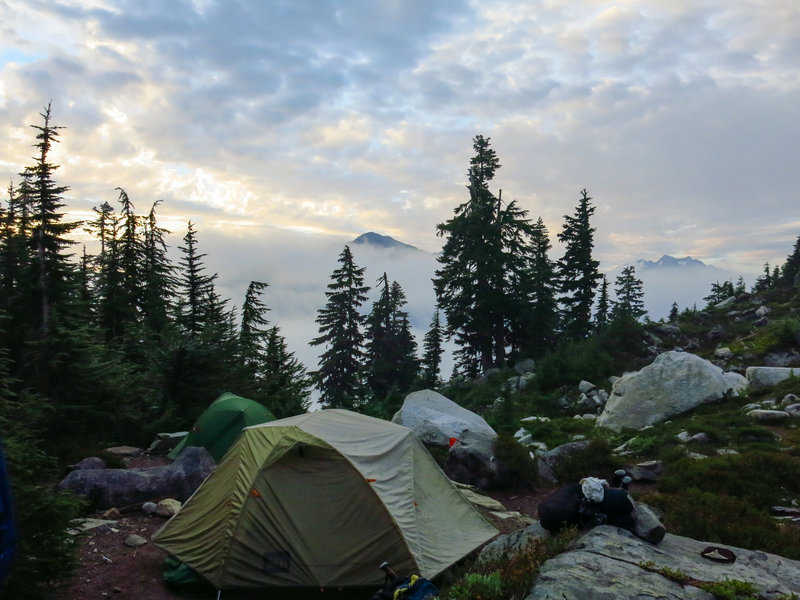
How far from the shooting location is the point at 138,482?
33.3 ft

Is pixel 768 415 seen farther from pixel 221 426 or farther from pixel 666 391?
pixel 221 426

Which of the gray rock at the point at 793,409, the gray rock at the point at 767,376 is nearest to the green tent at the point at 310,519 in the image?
the gray rock at the point at 793,409

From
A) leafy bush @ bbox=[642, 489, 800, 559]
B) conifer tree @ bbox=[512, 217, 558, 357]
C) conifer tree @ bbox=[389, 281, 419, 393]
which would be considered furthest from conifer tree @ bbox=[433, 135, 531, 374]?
leafy bush @ bbox=[642, 489, 800, 559]

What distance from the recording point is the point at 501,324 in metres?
34.9

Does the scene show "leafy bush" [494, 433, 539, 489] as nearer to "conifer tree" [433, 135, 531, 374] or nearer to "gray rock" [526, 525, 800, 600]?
"gray rock" [526, 525, 800, 600]

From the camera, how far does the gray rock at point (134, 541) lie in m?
8.44

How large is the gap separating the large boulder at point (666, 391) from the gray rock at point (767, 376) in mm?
319

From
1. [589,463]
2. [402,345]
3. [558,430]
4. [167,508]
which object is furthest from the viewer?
[402,345]

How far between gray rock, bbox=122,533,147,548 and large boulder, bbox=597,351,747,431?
13379 mm

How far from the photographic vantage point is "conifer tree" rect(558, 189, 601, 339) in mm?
38281

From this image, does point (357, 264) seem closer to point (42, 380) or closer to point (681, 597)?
point (42, 380)

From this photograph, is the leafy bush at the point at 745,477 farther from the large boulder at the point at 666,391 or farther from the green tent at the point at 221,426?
the green tent at the point at 221,426

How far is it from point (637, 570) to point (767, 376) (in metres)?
16.3

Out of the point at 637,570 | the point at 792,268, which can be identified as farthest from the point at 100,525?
the point at 792,268
